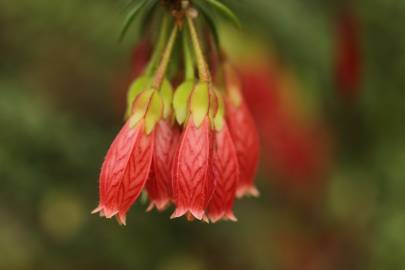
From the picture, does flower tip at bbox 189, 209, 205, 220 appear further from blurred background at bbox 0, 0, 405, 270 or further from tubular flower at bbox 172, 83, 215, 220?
blurred background at bbox 0, 0, 405, 270

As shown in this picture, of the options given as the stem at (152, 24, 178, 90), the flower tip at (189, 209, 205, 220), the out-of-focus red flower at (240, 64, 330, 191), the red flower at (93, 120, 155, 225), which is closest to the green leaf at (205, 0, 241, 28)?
the stem at (152, 24, 178, 90)

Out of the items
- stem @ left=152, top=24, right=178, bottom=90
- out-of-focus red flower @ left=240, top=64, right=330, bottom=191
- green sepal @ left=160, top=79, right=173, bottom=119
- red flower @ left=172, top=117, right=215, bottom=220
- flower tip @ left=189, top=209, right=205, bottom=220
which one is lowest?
flower tip @ left=189, top=209, right=205, bottom=220

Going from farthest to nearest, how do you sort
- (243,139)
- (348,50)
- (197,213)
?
(348,50) < (243,139) < (197,213)

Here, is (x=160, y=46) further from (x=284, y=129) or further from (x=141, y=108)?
(x=284, y=129)

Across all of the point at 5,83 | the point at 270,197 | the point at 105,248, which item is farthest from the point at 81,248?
the point at 270,197

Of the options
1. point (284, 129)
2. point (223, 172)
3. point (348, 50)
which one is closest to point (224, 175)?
point (223, 172)

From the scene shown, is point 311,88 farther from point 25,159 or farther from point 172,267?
point 25,159

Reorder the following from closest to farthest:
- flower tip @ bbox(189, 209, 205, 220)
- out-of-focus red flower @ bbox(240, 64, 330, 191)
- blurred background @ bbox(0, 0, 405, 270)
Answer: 1. flower tip @ bbox(189, 209, 205, 220)
2. blurred background @ bbox(0, 0, 405, 270)
3. out-of-focus red flower @ bbox(240, 64, 330, 191)

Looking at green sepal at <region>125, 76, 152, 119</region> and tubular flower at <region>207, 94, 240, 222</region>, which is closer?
tubular flower at <region>207, 94, 240, 222</region>
